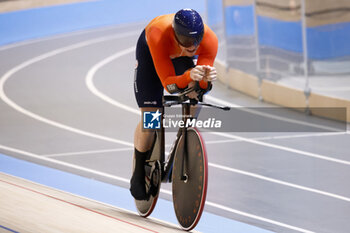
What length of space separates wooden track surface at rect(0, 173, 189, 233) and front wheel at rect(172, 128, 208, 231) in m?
0.15

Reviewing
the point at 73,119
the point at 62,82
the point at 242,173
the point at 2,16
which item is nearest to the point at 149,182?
the point at 242,173

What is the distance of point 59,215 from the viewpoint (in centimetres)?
409

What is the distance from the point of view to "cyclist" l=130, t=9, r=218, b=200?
144 inches

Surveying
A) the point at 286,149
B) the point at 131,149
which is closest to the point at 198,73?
the point at 286,149

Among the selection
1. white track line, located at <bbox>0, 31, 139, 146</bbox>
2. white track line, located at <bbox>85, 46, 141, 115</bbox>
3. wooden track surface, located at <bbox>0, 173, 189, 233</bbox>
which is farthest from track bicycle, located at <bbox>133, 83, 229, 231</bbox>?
white track line, located at <bbox>85, 46, 141, 115</bbox>

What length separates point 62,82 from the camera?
36.6ft

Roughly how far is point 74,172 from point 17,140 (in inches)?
60.7

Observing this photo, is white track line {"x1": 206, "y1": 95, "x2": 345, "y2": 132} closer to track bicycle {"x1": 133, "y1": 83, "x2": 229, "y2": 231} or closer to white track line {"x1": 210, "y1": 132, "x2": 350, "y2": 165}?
white track line {"x1": 210, "y1": 132, "x2": 350, "y2": 165}

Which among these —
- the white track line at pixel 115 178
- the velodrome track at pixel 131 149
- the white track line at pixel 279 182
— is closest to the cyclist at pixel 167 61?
the velodrome track at pixel 131 149

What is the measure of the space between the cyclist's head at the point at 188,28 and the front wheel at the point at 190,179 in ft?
1.65

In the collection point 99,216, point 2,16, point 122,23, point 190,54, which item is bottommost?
point 122,23

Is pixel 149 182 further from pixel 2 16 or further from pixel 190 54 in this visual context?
pixel 2 16

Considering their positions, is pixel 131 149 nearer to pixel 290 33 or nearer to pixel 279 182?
pixel 279 182

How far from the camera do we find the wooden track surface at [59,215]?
12.5 ft
